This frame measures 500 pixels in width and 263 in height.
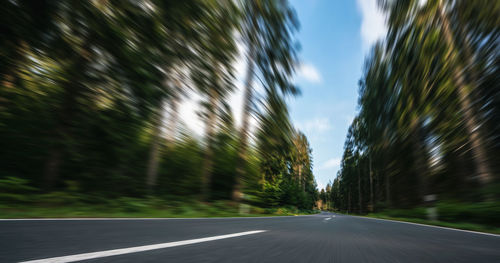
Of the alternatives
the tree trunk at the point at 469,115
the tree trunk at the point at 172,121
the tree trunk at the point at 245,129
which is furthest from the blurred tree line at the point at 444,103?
the tree trunk at the point at 172,121

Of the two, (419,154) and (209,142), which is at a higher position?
(419,154)

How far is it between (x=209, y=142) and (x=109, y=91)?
605cm

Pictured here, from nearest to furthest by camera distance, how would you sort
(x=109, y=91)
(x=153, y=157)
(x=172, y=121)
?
(x=109, y=91) → (x=153, y=157) → (x=172, y=121)

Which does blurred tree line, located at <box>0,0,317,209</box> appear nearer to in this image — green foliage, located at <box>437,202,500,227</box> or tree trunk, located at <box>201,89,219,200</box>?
tree trunk, located at <box>201,89,219,200</box>

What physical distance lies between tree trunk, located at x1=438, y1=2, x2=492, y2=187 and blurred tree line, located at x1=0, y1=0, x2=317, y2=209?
11.5 metres

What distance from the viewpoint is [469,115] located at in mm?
11312

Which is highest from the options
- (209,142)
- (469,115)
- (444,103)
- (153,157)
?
(444,103)

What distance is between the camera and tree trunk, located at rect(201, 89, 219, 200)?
1103 centimetres

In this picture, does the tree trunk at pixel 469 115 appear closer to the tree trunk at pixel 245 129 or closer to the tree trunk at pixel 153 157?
the tree trunk at pixel 245 129

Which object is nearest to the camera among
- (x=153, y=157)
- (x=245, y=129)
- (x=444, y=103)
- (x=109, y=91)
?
(x=109, y=91)

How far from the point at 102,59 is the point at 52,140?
278 centimetres

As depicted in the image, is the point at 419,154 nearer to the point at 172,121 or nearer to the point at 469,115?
the point at 469,115

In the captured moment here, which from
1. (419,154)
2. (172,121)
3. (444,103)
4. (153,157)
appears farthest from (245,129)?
(419,154)

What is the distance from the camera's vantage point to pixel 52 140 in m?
6.27
